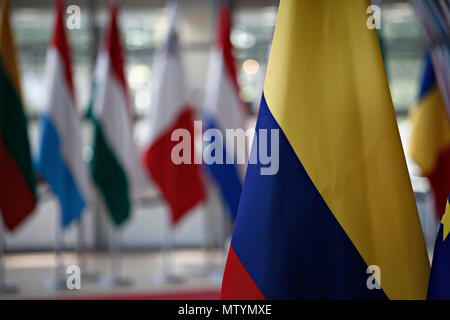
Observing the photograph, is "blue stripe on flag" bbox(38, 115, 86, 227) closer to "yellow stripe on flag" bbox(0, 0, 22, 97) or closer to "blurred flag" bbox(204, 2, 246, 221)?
"yellow stripe on flag" bbox(0, 0, 22, 97)

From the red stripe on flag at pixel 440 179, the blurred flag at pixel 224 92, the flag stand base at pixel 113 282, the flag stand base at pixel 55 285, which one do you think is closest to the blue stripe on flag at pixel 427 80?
the red stripe on flag at pixel 440 179

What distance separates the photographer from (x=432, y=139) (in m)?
5.74

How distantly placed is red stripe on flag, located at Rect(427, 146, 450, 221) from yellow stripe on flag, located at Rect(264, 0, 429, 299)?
4.66 meters

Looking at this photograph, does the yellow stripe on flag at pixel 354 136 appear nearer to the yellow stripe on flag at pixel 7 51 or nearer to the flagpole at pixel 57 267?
the yellow stripe on flag at pixel 7 51

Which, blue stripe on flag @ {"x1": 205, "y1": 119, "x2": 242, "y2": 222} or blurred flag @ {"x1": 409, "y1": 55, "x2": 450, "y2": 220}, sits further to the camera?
blurred flag @ {"x1": 409, "y1": 55, "x2": 450, "y2": 220}

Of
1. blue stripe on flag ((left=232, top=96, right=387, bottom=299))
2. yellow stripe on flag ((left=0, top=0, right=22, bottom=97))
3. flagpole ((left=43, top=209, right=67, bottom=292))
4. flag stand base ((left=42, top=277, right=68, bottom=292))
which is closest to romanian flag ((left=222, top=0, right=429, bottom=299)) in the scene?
blue stripe on flag ((left=232, top=96, right=387, bottom=299))

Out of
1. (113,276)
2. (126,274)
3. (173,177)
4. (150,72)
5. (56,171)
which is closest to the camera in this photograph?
(56,171)

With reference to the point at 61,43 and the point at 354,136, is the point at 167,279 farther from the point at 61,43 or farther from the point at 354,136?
the point at 354,136

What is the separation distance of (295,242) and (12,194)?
4.24 metres

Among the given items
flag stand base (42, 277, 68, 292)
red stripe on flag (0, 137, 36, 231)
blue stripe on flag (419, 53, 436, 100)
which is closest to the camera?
red stripe on flag (0, 137, 36, 231)

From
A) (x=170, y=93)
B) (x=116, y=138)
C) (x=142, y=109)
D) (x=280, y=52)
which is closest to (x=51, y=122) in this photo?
(x=116, y=138)

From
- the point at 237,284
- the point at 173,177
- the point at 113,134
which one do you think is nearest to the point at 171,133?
the point at 173,177

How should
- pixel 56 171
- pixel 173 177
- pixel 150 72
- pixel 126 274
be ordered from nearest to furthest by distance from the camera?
pixel 56 171, pixel 173 177, pixel 126 274, pixel 150 72

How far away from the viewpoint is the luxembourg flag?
5.32 metres
